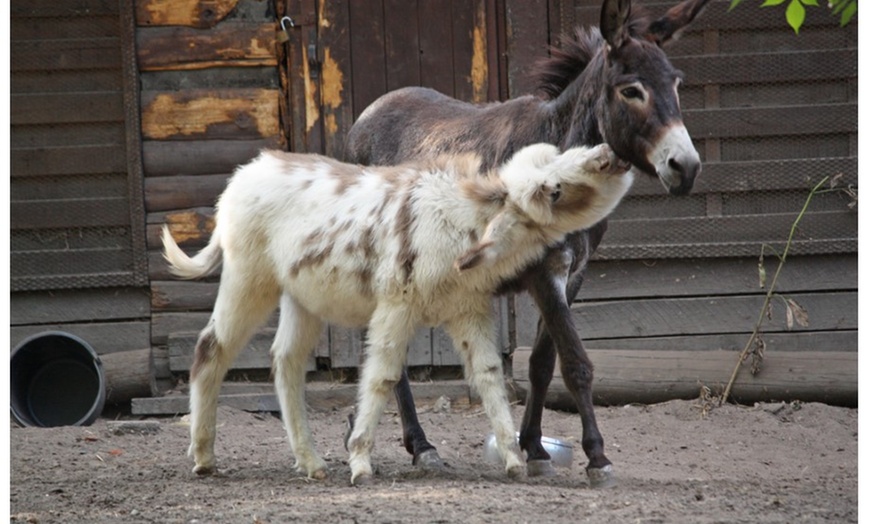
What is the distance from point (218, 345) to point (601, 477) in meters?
1.81

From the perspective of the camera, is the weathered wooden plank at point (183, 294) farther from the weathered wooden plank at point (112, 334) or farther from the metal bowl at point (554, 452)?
the metal bowl at point (554, 452)

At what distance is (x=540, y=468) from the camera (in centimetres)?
595

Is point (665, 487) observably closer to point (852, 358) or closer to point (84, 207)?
point (852, 358)

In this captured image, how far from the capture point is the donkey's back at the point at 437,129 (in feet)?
19.7

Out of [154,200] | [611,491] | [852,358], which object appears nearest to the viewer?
[611,491]

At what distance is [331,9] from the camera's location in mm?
8812

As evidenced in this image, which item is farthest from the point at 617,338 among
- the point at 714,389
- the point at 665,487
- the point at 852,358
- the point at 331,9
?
the point at 665,487

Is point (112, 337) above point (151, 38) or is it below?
below

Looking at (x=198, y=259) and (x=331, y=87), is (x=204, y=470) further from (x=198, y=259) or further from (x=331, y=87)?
(x=331, y=87)

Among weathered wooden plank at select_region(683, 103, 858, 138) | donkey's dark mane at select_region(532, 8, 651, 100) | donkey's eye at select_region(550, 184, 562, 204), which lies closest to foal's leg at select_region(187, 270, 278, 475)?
donkey's eye at select_region(550, 184, 562, 204)

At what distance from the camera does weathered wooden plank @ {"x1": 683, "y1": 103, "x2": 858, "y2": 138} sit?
8742mm

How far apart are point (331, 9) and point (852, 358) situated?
13.7 ft

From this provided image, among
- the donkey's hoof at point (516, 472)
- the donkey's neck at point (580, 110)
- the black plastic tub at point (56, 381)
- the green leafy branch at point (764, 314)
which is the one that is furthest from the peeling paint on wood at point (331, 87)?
the donkey's hoof at point (516, 472)

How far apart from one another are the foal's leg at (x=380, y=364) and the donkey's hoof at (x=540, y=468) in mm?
958
